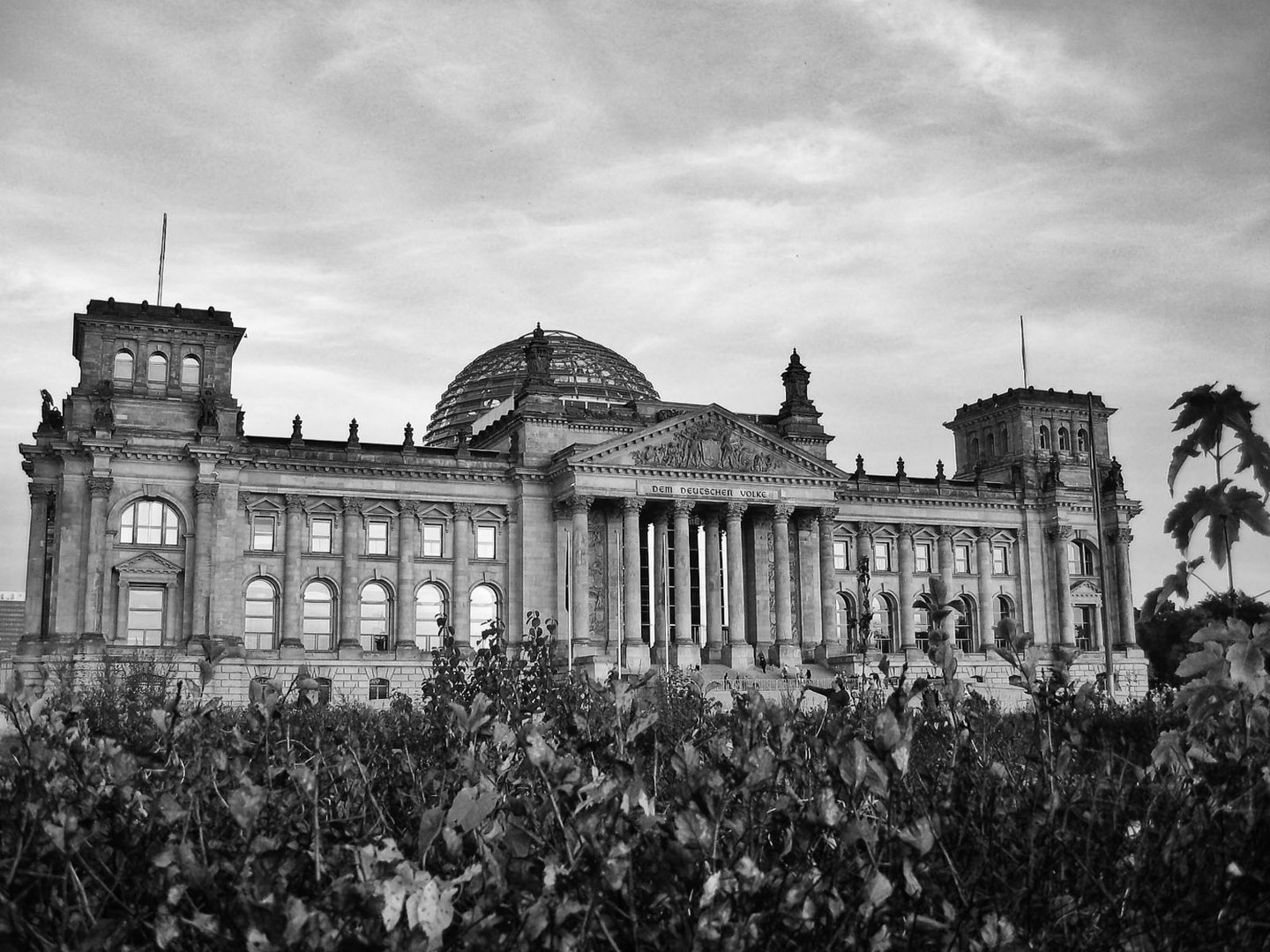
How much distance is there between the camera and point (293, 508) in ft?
226

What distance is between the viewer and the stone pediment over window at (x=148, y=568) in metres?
64.3

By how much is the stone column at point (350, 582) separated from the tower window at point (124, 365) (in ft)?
39.4

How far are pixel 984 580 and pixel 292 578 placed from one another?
40.9 meters

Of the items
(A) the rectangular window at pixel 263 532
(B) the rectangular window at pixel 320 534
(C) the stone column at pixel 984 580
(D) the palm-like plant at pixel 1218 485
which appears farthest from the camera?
(C) the stone column at pixel 984 580

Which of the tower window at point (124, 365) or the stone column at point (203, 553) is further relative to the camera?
the tower window at point (124, 365)

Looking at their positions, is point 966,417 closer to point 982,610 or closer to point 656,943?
point 982,610

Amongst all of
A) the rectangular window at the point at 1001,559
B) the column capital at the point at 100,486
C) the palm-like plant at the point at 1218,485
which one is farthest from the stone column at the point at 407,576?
the palm-like plant at the point at 1218,485

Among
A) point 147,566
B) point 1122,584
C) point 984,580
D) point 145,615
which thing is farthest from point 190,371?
point 1122,584

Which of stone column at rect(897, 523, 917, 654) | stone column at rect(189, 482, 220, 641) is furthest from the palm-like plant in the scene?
stone column at rect(897, 523, 917, 654)

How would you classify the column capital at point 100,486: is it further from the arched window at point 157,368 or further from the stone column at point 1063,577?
the stone column at point 1063,577

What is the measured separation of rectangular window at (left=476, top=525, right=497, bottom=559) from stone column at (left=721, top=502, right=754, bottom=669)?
12.6m

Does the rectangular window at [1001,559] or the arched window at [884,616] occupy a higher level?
the rectangular window at [1001,559]

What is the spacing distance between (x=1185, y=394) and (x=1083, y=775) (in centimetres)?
317

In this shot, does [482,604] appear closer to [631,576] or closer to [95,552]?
[631,576]
